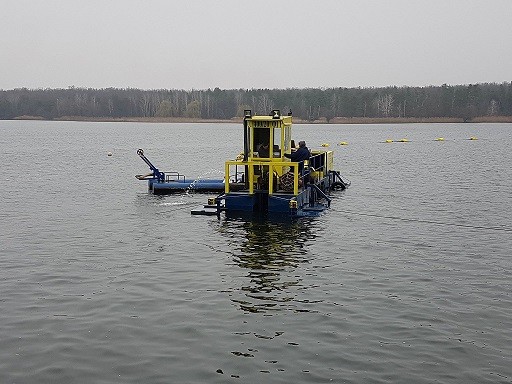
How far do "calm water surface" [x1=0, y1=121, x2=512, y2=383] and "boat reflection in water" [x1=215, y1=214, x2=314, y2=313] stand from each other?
7cm

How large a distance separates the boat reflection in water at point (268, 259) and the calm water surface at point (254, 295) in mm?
69

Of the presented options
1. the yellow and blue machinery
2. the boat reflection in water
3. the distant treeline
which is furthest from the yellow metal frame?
the distant treeline

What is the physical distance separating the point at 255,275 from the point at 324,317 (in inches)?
133

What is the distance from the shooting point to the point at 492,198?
3011 cm

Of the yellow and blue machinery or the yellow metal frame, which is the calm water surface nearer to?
the yellow and blue machinery

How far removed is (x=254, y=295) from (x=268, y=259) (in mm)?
3317

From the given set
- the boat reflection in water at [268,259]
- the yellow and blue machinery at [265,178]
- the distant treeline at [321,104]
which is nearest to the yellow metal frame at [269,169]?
the yellow and blue machinery at [265,178]

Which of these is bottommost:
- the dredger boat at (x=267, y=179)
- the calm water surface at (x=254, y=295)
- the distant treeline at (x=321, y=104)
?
the calm water surface at (x=254, y=295)

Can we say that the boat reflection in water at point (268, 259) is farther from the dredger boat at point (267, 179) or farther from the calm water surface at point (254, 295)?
the dredger boat at point (267, 179)

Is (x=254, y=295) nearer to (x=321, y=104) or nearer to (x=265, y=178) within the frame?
(x=265, y=178)

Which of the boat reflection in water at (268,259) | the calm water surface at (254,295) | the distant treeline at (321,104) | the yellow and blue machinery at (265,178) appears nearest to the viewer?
the calm water surface at (254,295)

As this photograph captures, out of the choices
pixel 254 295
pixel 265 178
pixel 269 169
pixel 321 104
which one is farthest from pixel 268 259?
pixel 321 104

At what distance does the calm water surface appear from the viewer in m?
10.0

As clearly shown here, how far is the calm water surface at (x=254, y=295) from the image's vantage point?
10.0 meters
